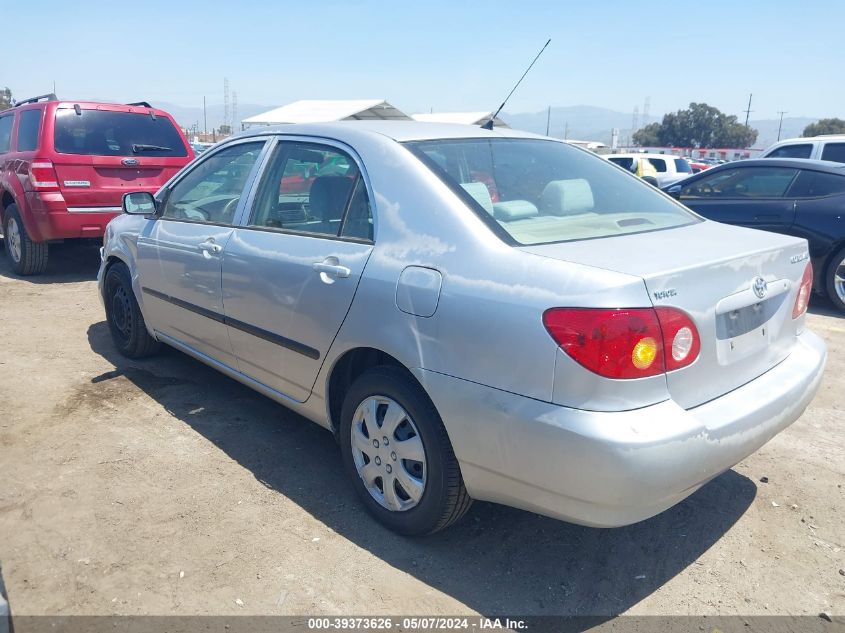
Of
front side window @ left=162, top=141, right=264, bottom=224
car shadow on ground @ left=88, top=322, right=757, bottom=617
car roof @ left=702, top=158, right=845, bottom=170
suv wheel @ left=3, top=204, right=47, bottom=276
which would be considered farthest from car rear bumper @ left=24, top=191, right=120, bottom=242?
car roof @ left=702, top=158, right=845, bottom=170

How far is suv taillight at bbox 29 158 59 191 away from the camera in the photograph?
7215 mm

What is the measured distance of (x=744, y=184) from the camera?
7527 mm

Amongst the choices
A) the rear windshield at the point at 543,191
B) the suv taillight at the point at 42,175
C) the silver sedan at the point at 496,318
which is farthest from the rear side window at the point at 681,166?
the silver sedan at the point at 496,318

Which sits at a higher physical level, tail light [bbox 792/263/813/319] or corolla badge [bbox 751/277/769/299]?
corolla badge [bbox 751/277/769/299]

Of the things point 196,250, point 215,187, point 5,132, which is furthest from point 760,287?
point 5,132

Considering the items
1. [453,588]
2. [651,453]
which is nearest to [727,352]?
[651,453]

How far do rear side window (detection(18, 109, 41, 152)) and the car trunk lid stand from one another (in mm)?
6997

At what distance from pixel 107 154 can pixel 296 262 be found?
5.44 m

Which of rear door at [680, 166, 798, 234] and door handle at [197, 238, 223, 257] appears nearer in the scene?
door handle at [197, 238, 223, 257]

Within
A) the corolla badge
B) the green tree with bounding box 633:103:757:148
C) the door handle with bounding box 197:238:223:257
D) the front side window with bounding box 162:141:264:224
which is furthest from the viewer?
the green tree with bounding box 633:103:757:148

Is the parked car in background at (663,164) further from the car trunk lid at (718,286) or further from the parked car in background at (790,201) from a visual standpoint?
the car trunk lid at (718,286)

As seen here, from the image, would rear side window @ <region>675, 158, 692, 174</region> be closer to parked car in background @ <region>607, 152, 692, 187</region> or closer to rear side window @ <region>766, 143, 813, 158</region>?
parked car in background @ <region>607, 152, 692, 187</region>

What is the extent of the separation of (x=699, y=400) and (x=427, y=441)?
0.99 metres

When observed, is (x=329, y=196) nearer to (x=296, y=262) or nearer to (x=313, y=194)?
(x=313, y=194)
